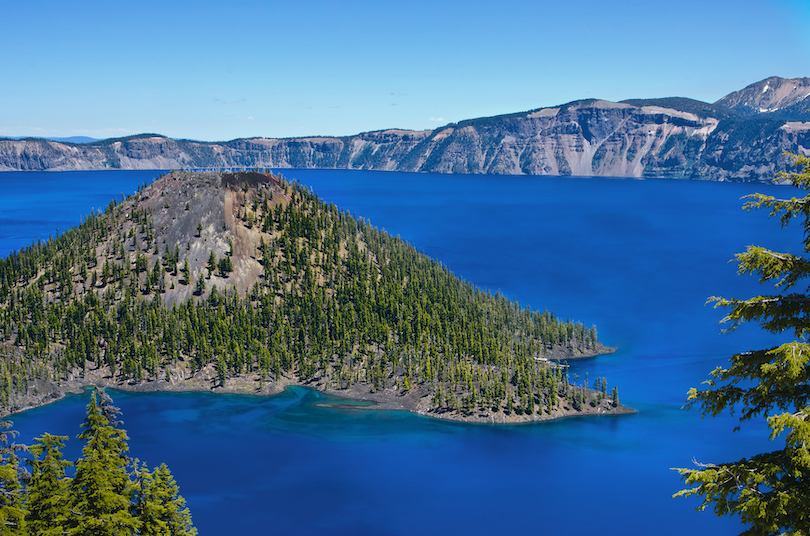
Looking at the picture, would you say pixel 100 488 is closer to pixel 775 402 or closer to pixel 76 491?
pixel 76 491

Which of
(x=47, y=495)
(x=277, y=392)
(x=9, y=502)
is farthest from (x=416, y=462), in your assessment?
(x=9, y=502)

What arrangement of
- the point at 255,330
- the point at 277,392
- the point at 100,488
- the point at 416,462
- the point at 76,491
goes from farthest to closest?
1. the point at 255,330
2. the point at 277,392
3. the point at 416,462
4. the point at 76,491
5. the point at 100,488

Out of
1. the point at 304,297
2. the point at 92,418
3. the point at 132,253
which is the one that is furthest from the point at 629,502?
the point at 132,253

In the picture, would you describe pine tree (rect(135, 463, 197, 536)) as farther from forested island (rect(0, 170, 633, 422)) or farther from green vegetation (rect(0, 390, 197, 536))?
forested island (rect(0, 170, 633, 422))

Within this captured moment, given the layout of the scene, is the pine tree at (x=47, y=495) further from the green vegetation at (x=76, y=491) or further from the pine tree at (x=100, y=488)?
the pine tree at (x=100, y=488)

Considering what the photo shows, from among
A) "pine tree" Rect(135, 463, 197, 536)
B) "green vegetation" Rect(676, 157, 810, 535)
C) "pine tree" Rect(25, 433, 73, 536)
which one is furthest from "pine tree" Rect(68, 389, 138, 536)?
"green vegetation" Rect(676, 157, 810, 535)

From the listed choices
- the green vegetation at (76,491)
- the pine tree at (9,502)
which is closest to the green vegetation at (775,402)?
the pine tree at (9,502)

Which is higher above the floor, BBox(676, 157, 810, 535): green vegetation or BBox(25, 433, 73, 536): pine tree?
BBox(676, 157, 810, 535): green vegetation
